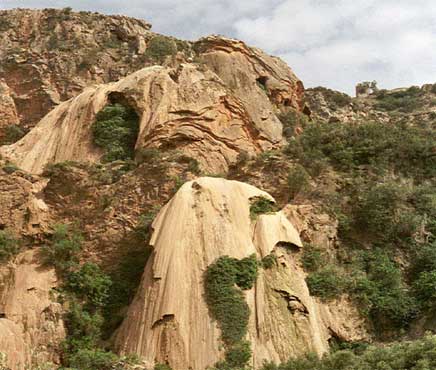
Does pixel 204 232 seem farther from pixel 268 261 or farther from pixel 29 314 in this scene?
pixel 29 314

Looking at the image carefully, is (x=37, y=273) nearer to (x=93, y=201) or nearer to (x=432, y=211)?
(x=93, y=201)

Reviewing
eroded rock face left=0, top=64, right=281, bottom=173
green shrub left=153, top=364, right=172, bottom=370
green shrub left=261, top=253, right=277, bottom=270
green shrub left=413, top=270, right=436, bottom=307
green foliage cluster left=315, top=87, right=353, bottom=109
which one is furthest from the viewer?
green foliage cluster left=315, top=87, right=353, bottom=109

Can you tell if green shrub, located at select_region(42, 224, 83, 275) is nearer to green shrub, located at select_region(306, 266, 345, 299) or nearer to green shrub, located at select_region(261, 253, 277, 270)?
green shrub, located at select_region(261, 253, 277, 270)

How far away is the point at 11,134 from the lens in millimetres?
35688

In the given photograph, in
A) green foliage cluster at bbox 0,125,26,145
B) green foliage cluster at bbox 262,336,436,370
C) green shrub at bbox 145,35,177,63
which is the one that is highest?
green shrub at bbox 145,35,177,63

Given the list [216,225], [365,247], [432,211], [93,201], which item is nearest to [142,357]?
[216,225]

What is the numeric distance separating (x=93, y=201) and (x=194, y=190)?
518 centimetres

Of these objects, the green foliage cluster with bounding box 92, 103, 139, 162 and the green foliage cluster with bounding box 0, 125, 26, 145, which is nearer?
the green foliage cluster with bounding box 92, 103, 139, 162

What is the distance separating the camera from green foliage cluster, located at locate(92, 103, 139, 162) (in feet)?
101

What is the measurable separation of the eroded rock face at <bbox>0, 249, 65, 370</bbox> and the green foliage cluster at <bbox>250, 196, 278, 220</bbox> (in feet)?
25.1

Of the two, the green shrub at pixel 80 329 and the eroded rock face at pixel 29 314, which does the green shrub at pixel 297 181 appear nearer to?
the green shrub at pixel 80 329

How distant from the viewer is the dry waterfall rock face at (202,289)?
20203 mm

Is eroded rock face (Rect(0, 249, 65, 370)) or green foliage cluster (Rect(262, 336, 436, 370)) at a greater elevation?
eroded rock face (Rect(0, 249, 65, 370))

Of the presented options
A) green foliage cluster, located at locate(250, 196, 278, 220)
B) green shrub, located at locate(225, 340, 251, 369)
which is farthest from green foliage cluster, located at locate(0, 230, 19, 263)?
green shrub, located at locate(225, 340, 251, 369)
